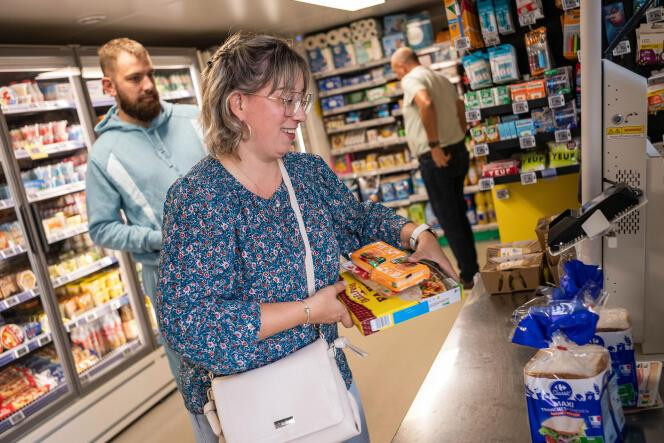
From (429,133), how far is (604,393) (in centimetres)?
388

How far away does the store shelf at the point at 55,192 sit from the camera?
12.6 ft

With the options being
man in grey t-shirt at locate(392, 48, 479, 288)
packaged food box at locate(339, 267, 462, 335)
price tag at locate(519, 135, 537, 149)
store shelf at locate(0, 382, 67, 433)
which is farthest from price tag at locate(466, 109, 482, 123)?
store shelf at locate(0, 382, 67, 433)

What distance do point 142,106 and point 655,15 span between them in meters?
3.02

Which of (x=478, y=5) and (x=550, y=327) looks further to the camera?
(x=478, y=5)

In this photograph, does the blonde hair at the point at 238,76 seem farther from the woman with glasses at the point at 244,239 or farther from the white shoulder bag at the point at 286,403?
the white shoulder bag at the point at 286,403

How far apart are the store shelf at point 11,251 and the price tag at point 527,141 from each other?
3347 mm

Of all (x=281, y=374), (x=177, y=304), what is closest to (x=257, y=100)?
(x=177, y=304)

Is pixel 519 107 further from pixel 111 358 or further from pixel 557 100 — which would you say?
pixel 111 358

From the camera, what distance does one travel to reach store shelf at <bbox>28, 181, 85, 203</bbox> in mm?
3840

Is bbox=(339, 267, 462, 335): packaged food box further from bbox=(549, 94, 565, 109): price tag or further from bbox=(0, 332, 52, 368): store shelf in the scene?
bbox=(0, 332, 52, 368): store shelf

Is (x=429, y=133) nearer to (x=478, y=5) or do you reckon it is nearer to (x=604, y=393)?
(x=478, y=5)

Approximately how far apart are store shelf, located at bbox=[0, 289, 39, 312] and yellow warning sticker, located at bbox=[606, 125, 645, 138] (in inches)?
137

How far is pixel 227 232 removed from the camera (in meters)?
1.47

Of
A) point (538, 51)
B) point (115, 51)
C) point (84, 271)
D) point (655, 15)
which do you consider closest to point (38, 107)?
point (84, 271)
